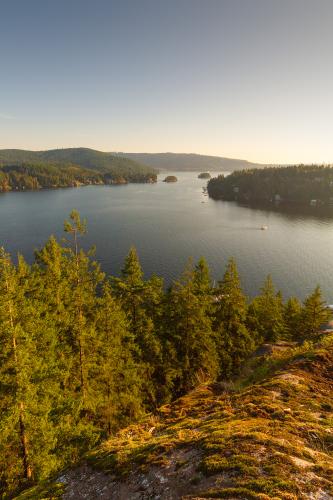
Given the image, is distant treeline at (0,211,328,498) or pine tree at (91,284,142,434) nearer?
distant treeline at (0,211,328,498)

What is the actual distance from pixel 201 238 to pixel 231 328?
81683 mm

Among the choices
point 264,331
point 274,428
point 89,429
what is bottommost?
point 264,331

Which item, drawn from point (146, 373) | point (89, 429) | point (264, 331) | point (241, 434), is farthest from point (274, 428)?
A: point (264, 331)

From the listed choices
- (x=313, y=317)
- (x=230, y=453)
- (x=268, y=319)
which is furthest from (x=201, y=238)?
(x=230, y=453)

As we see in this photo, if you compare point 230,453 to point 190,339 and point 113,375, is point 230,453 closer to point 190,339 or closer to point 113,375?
point 113,375

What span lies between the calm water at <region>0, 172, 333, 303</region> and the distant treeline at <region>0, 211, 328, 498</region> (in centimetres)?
3590

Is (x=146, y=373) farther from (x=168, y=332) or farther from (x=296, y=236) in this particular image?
(x=296, y=236)

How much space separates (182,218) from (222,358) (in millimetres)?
A: 123904

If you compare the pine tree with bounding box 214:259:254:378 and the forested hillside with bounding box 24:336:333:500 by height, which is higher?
the forested hillside with bounding box 24:336:333:500

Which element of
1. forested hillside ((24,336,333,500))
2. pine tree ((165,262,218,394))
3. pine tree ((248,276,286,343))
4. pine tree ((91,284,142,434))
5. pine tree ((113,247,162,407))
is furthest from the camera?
pine tree ((248,276,286,343))

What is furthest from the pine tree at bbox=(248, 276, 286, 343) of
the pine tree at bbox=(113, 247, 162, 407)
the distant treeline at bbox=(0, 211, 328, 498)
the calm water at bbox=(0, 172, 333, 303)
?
the calm water at bbox=(0, 172, 333, 303)

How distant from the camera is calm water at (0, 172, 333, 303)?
83.1 metres

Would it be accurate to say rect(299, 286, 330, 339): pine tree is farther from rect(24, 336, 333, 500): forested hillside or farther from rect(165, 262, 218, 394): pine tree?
rect(24, 336, 333, 500): forested hillside

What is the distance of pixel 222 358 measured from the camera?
34.7 metres
